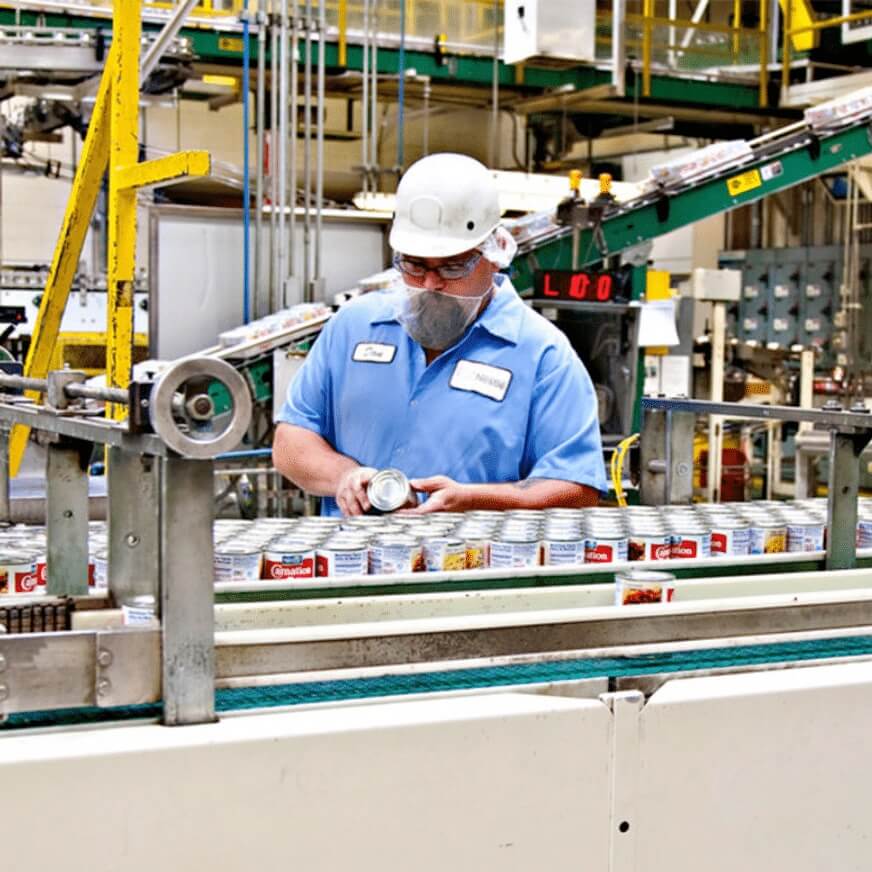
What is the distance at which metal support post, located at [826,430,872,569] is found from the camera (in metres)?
2.18

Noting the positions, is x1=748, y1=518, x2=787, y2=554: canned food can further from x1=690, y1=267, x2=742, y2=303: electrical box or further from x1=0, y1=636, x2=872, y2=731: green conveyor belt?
x1=690, y1=267, x2=742, y2=303: electrical box

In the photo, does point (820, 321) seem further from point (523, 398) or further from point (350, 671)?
point (350, 671)

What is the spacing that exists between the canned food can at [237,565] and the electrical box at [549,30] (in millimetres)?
6531

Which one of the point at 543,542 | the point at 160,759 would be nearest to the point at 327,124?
the point at 543,542

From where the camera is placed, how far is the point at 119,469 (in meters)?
1.53

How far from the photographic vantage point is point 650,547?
7.24 feet

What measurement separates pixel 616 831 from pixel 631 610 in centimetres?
28

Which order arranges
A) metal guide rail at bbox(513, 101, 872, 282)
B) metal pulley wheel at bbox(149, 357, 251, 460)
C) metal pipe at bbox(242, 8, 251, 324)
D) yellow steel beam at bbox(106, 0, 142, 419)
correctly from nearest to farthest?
metal pulley wheel at bbox(149, 357, 251, 460), yellow steel beam at bbox(106, 0, 142, 419), metal pipe at bbox(242, 8, 251, 324), metal guide rail at bbox(513, 101, 872, 282)

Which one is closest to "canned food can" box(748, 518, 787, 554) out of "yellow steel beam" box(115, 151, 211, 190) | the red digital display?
"yellow steel beam" box(115, 151, 211, 190)

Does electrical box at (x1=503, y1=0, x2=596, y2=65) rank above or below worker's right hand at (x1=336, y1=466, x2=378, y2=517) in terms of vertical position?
above

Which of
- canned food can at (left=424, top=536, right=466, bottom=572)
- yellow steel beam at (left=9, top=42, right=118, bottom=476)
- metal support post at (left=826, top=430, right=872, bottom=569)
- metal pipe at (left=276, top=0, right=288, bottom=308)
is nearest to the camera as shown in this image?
canned food can at (left=424, top=536, right=466, bottom=572)

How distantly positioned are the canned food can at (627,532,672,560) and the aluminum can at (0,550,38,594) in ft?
3.17

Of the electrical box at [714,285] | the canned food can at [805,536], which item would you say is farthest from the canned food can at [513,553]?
the electrical box at [714,285]

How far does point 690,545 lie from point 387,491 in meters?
0.74
